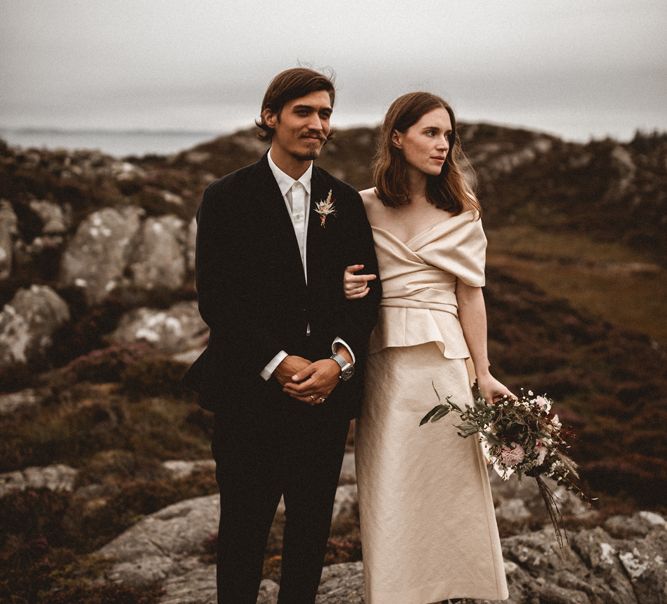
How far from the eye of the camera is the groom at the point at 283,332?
274 cm

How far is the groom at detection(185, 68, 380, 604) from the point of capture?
2.74 m

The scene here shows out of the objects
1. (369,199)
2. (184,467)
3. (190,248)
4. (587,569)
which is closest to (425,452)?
(369,199)

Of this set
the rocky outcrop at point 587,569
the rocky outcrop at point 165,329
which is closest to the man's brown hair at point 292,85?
the rocky outcrop at point 587,569

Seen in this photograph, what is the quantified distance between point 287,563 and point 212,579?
4.73ft

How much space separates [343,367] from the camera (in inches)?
111

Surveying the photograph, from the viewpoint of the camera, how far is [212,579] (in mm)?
4160

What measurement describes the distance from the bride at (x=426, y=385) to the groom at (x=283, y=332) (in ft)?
0.69

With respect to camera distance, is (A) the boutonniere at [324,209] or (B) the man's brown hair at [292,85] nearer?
(B) the man's brown hair at [292,85]

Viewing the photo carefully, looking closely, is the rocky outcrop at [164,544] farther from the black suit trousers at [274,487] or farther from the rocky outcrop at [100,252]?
the rocky outcrop at [100,252]

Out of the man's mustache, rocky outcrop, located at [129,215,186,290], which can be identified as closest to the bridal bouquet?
the man's mustache

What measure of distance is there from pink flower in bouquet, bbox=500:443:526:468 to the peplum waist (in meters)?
0.57

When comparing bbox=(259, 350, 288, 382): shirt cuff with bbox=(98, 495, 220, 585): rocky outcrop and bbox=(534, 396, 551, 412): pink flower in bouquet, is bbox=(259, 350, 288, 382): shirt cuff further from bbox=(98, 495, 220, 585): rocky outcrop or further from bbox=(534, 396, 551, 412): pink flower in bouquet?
bbox=(98, 495, 220, 585): rocky outcrop

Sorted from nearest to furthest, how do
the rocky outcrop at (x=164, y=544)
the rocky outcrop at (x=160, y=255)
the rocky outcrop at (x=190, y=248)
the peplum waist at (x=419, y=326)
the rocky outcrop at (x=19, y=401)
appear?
1. the peplum waist at (x=419, y=326)
2. the rocky outcrop at (x=164, y=544)
3. the rocky outcrop at (x=19, y=401)
4. the rocky outcrop at (x=160, y=255)
5. the rocky outcrop at (x=190, y=248)

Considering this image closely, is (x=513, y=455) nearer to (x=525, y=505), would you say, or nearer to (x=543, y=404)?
(x=543, y=404)
